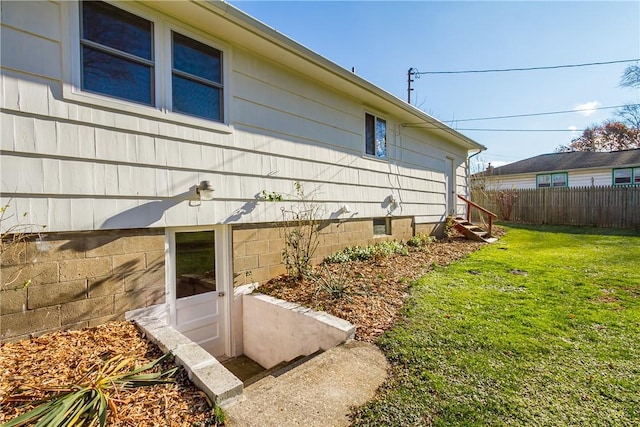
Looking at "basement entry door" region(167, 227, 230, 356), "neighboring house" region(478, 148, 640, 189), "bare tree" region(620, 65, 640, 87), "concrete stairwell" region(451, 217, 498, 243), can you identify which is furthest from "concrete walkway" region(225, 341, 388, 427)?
"bare tree" region(620, 65, 640, 87)

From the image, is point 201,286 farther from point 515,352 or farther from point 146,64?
point 515,352

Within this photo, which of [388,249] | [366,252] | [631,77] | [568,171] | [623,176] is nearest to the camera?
[366,252]

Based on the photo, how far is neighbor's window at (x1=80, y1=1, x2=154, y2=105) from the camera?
10.3 ft

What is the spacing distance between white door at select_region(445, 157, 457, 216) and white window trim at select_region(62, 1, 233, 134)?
8929 mm

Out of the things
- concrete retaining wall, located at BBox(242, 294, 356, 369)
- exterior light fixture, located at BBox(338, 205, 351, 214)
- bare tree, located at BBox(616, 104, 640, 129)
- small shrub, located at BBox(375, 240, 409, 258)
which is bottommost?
concrete retaining wall, located at BBox(242, 294, 356, 369)

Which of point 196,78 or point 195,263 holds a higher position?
point 196,78

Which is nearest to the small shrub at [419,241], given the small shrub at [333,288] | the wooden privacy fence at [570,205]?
the small shrub at [333,288]

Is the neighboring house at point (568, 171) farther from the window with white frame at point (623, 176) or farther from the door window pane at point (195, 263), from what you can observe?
the door window pane at point (195, 263)

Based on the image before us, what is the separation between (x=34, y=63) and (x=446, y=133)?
1014 centimetres

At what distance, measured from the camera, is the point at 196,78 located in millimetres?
4012

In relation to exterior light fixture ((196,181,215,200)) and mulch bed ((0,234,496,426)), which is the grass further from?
exterior light fixture ((196,181,215,200))

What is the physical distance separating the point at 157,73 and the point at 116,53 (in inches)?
16.9

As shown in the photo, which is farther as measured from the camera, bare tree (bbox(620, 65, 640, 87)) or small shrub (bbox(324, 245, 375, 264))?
bare tree (bbox(620, 65, 640, 87))

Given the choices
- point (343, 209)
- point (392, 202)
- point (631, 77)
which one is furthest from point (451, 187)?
point (631, 77)
